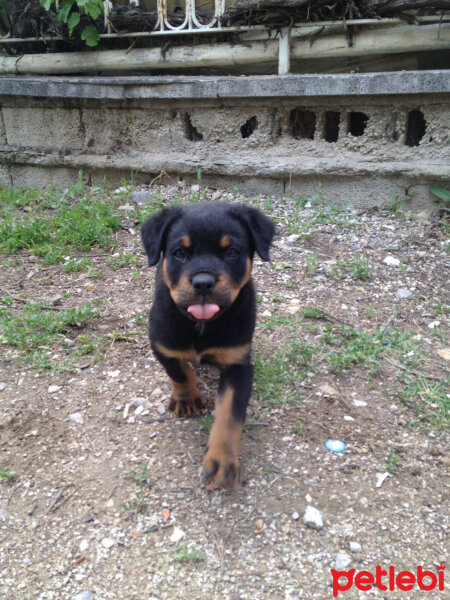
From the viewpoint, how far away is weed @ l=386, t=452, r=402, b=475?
244 centimetres

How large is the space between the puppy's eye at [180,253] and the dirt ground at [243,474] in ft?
2.85

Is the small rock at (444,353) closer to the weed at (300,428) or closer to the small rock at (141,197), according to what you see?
the weed at (300,428)

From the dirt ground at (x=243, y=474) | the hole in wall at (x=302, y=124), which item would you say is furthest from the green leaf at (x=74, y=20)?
the dirt ground at (x=243, y=474)

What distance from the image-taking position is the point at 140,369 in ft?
10.3

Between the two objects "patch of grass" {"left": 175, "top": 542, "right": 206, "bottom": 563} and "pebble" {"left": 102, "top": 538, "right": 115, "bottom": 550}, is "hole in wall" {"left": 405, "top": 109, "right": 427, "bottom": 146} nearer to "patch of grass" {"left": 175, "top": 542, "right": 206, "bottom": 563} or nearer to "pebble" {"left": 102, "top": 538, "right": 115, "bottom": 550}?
"patch of grass" {"left": 175, "top": 542, "right": 206, "bottom": 563}

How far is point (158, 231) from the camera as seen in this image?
8.45 feet

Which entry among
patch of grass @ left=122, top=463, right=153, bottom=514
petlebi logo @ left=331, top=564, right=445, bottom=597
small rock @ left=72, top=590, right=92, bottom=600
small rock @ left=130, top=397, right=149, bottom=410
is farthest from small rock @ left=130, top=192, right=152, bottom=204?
petlebi logo @ left=331, top=564, right=445, bottom=597

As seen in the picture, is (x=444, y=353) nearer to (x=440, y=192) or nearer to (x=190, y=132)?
(x=440, y=192)

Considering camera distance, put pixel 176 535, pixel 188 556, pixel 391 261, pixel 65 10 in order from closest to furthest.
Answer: pixel 188 556
pixel 176 535
pixel 391 261
pixel 65 10

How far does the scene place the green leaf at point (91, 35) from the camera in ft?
17.0

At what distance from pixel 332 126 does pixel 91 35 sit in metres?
2.51

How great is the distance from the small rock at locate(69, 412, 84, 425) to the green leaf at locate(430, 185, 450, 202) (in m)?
3.50

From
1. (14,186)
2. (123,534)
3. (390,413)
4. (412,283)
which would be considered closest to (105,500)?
(123,534)

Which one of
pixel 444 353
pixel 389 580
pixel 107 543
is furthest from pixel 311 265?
pixel 107 543
